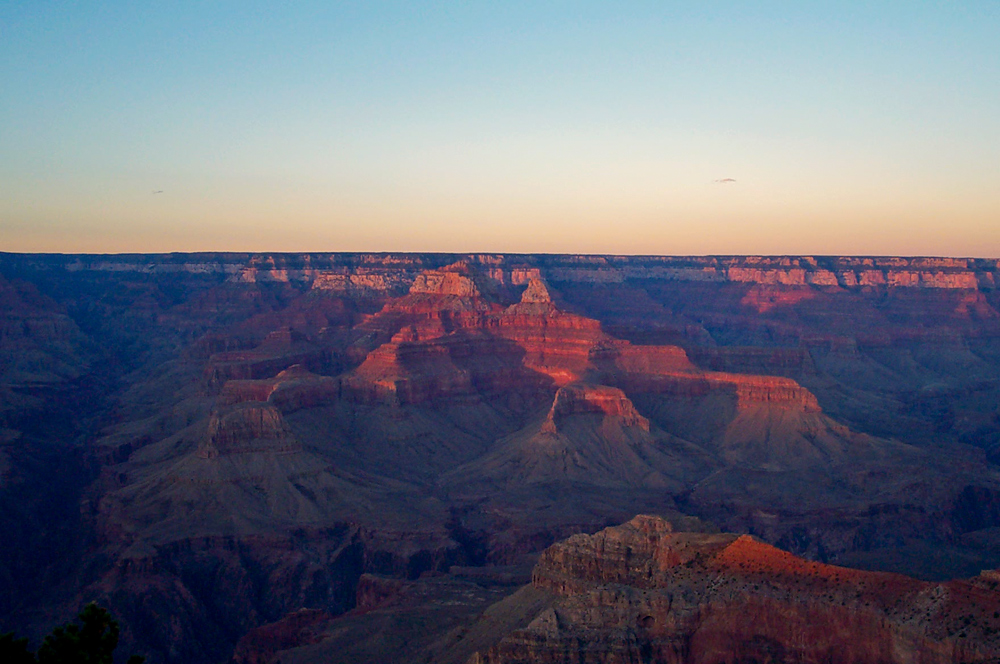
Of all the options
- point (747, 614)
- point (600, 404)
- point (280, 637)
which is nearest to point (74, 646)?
point (747, 614)

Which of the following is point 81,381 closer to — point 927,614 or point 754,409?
point 754,409

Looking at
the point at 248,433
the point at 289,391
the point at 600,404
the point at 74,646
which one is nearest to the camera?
the point at 74,646

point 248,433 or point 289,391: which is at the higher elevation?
point 289,391

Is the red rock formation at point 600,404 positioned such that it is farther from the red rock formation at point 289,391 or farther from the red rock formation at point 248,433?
the red rock formation at point 248,433

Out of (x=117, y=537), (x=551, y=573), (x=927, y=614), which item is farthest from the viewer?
(x=117, y=537)

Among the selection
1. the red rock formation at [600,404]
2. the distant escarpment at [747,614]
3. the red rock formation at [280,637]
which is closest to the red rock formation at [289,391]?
the red rock formation at [600,404]

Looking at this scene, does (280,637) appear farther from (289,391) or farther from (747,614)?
(289,391)

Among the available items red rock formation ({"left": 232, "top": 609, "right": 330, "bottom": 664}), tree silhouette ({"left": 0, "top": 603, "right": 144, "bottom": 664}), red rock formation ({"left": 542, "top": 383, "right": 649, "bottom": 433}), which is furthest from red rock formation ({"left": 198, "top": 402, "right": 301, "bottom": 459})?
tree silhouette ({"left": 0, "top": 603, "right": 144, "bottom": 664})

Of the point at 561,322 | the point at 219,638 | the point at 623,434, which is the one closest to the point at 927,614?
the point at 219,638
